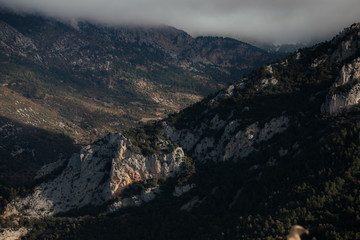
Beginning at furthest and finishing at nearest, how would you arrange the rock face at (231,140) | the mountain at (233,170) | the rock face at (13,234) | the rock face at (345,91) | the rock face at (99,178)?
the rock face at (99,178) → the rock face at (231,140) → the rock face at (13,234) → the rock face at (345,91) → the mountain at (233,170)

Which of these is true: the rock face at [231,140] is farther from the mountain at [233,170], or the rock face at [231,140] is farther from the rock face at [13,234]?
the rock face at [13,234]

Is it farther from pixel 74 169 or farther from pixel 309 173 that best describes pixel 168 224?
pixel 74 169

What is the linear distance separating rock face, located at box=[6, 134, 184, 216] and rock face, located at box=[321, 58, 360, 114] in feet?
217

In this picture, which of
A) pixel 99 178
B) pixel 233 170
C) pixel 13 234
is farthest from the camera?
pixel 99 178

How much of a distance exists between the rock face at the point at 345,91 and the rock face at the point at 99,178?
66.2 metres

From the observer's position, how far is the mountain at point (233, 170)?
9388 centimetres

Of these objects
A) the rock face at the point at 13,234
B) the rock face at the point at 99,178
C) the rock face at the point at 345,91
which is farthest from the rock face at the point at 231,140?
the rock face at the point at 13,234

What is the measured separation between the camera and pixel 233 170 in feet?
443

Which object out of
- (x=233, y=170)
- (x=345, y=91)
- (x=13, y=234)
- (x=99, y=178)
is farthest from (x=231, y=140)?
(x=13, y=234)

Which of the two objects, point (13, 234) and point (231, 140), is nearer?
point (13, 234)

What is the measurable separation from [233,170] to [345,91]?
50157 millimetres

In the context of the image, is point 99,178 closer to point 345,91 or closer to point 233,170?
point 233,170

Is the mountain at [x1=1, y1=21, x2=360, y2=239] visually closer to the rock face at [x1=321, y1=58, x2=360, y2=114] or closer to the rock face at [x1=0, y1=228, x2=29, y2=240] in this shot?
the rock face at [x1=321, y1=58, x2=360, y2=114]

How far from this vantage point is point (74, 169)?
162m
